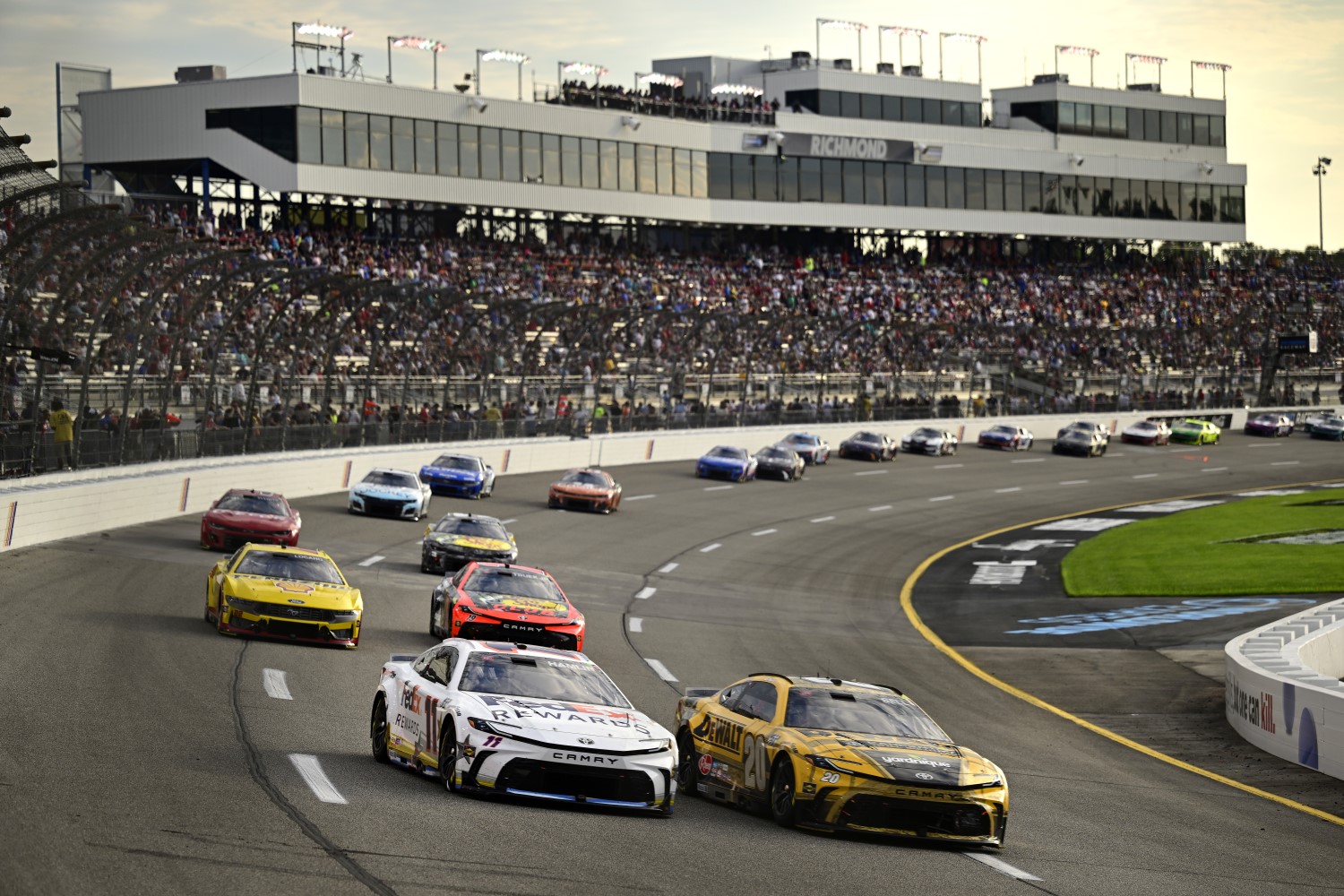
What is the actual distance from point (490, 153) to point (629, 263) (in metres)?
7.39

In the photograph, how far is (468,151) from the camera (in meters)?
74.9

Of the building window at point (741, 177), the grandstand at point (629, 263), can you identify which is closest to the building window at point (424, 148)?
the grandstand at point (629, 263)

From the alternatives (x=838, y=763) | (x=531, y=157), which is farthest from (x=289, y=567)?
(x=531, y=157)

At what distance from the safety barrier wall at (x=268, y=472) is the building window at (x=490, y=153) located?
1948 centimetres

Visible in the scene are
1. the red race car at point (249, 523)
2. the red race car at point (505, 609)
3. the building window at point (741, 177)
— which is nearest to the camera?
the red race car at point (505, 609)

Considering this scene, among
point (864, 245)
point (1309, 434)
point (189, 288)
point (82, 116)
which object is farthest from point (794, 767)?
point (864, 245)

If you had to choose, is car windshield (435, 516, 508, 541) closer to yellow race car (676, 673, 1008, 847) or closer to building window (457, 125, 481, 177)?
yellow race car (676, 673, 1008, 847)

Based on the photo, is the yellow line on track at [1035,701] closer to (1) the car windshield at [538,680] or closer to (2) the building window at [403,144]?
(1) the car windshield at [538,680]

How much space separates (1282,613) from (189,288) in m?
21.8

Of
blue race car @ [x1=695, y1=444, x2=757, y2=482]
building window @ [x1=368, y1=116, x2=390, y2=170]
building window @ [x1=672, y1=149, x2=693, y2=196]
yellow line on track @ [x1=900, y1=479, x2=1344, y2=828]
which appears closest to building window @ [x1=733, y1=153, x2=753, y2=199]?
building window @ [x1=672, y1=149, x2=693, y2=196]

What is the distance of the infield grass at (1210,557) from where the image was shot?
3316 cm

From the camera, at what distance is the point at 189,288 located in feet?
120

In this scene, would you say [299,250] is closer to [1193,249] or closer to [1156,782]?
[1156,782]

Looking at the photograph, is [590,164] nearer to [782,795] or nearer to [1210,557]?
[1210,557]
